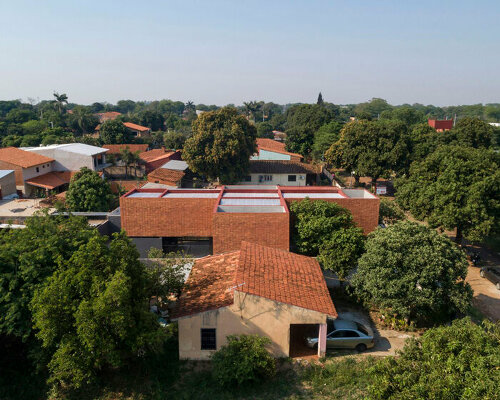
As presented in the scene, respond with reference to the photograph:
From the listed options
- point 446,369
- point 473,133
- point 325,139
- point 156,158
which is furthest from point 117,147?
point 446,369

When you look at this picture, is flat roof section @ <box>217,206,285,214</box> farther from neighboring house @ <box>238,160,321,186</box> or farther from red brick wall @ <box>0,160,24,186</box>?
red brick wall @ <box>0,160,24,186</box>

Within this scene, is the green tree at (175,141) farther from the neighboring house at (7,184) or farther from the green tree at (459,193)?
the green tree at (459,193)

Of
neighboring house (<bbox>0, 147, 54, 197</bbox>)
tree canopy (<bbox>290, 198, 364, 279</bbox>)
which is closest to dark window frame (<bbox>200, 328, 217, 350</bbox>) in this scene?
tree canopy (<bbox>290, 198, 364, 279</bbox>)

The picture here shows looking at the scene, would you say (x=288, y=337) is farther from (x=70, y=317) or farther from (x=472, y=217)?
(x=472, y=217)

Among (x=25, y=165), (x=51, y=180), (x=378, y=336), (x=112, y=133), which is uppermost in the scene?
(x=112, y=133)

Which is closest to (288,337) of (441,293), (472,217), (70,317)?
(441,293)

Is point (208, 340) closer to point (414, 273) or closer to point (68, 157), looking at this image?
point (414, 273)

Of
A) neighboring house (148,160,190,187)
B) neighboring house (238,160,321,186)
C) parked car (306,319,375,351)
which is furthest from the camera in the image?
neighboring house (238,160,321,186)
